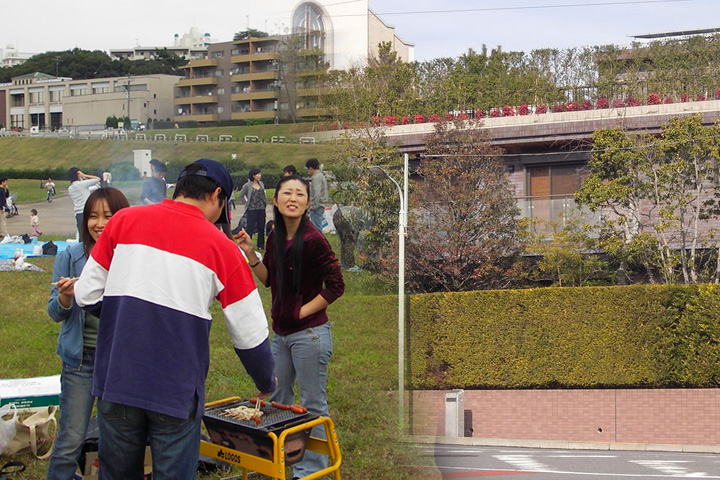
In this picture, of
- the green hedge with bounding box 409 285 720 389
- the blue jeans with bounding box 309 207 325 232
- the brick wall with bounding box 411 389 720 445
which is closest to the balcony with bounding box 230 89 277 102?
the blue jeans with bounding box 309 207 325 232

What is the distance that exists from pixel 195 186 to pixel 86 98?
103 inches

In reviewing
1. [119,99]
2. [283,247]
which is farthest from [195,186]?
[119,99]

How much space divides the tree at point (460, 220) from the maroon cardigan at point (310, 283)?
12030mm

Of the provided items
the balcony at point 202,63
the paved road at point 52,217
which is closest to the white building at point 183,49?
the balcony at point 202,63

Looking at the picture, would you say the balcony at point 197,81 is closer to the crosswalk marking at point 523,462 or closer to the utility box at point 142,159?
the utility box at point 142,159

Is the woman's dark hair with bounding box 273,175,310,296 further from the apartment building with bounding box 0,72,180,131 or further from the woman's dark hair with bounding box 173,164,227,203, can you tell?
the apartment building with bounding box 0,72,180,131

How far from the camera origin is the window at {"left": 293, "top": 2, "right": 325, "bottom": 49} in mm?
3932

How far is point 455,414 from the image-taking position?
13.5 m

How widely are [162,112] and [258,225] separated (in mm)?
2929

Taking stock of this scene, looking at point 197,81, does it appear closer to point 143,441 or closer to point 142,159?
point 142,159

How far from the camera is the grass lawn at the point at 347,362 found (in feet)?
12.5

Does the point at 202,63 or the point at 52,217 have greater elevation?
the point at 202,63

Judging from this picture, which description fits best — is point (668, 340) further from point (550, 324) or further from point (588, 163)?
point (588, 163)

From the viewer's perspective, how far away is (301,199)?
294 cm
